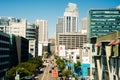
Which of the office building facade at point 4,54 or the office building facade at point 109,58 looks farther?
the office building facade at point 4,54

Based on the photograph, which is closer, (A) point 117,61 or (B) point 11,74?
(A) point 117,61

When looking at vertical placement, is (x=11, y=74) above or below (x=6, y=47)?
below

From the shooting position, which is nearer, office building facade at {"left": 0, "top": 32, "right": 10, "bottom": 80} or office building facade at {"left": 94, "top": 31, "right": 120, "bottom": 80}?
office building facade at {"left": 94, "top": 31, "right": 120, "bottom": 80}

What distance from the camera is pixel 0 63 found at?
10694cm

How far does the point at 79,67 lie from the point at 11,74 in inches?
1260

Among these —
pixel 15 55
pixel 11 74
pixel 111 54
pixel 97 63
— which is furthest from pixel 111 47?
pixel 15 55

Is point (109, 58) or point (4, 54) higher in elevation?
point (4, 54)

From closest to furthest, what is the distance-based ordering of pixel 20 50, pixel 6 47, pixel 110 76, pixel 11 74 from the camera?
pixel 110 76 → pixel 11 74 → pixel 6 47 → pixel 20 50

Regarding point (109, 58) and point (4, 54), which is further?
point (4, 54)

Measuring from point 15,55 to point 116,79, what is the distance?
4051 inches

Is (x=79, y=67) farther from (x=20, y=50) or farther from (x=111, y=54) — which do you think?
(x=111, y=54)

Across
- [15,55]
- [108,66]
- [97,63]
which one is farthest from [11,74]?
[108,66]

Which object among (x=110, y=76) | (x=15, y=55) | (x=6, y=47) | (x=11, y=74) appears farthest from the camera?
(x=15, y=55)

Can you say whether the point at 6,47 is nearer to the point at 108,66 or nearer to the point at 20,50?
the point at 20,50
